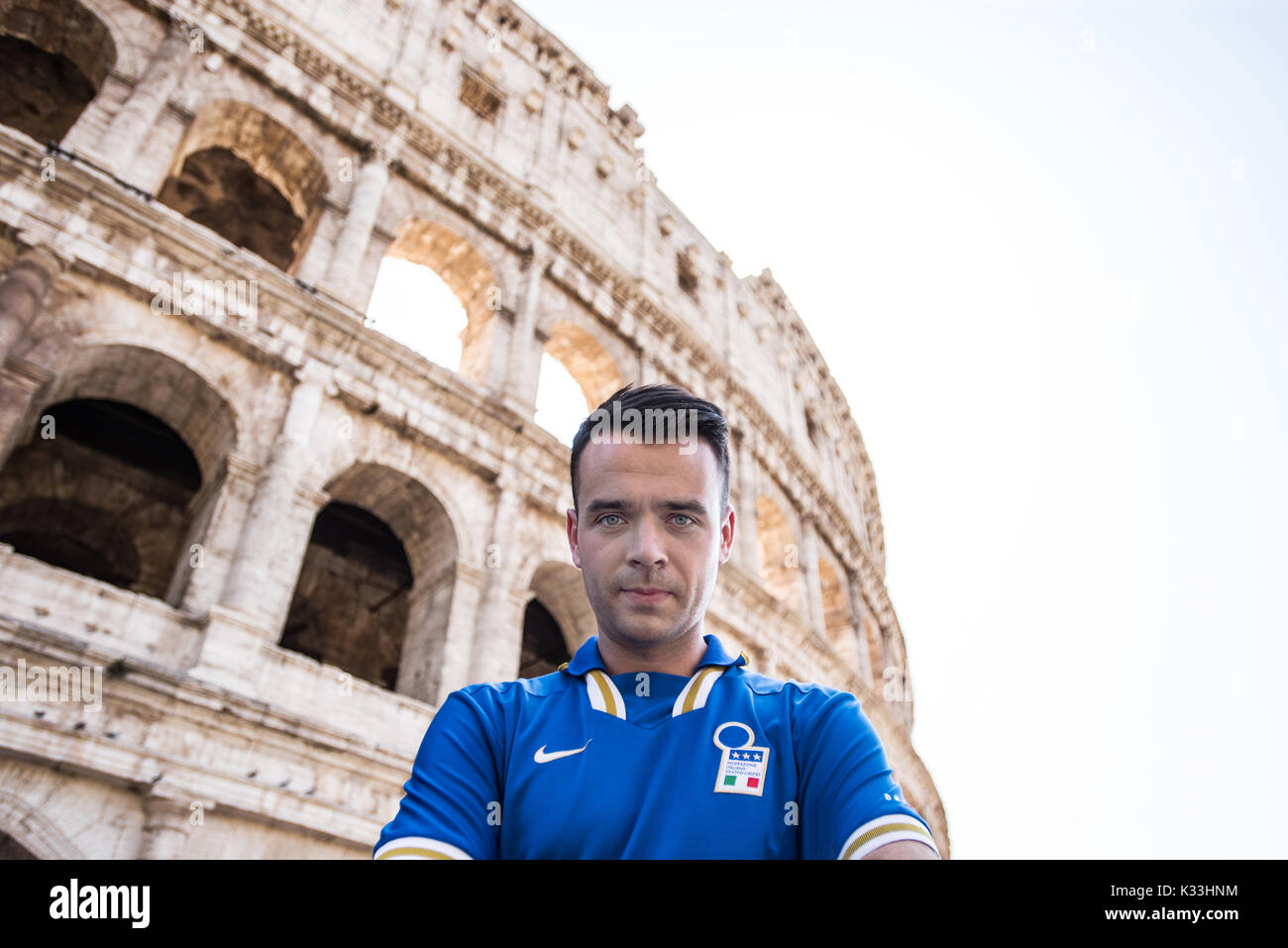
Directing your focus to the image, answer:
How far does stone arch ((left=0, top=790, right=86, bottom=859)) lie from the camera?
594 centimetres

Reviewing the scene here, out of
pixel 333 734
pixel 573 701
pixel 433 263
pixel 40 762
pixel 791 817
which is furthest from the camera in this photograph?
pixel 433 263

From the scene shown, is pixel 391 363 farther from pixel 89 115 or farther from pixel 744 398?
pixel 744 398

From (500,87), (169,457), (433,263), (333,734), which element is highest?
(500,87)

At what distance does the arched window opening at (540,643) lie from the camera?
1305 cm

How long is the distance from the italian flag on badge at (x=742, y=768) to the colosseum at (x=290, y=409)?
6.55m

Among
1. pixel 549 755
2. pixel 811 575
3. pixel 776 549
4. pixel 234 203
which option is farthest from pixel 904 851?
pixel 776 549

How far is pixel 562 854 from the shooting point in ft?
4.41

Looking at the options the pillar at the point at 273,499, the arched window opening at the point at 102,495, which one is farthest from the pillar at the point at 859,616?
the arched window opening at the point at 102,495

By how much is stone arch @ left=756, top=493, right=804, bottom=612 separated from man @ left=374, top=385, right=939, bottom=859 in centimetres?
1463

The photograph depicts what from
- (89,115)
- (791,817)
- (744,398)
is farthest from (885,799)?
(744,398)

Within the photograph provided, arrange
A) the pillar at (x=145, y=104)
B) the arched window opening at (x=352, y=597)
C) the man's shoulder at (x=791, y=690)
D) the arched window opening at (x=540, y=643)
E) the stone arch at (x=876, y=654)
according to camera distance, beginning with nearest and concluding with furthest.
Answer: the man's shoulder at (x=791, y=690), the pillar at (x=145, y=104), the arched window opening at (x=352, y=597), the arched window opening at (x=540, y=643), the stone arch at (x=876, y=654)

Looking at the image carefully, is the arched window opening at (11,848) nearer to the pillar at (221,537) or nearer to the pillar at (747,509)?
the pillar at (221,537)

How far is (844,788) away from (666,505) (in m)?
0.65
